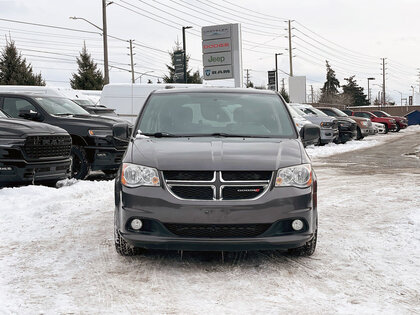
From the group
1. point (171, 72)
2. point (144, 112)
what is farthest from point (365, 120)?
point (171, 72)

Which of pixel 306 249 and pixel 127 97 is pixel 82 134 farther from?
pixel 127 97

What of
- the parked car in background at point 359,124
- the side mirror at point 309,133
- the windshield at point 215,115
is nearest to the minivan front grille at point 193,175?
the windshield at point 215,115

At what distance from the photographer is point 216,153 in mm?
4824

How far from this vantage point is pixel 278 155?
489 centimetres

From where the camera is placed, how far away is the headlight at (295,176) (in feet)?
15.5

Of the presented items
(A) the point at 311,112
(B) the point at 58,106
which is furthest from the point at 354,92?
(B) the point at 58,106

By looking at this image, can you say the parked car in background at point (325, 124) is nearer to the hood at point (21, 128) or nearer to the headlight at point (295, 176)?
the hood at point (21, 128)

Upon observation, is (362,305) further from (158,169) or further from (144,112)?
(144,112)

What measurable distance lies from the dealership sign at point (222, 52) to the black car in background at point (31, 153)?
25942 mm

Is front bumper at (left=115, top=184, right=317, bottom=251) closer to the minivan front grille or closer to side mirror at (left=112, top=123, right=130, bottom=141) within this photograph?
the minivan front grille

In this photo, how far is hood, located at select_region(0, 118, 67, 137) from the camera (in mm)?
9203

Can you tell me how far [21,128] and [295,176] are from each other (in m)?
6.00

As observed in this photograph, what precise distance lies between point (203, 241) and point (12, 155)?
548cm

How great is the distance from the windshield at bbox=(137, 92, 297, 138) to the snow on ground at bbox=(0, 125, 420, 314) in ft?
3.98
